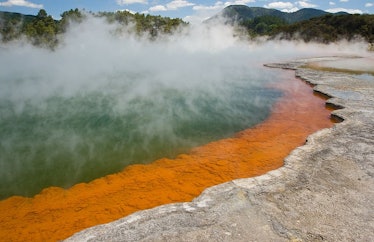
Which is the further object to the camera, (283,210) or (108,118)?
(108,118)

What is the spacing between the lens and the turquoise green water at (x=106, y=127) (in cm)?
557

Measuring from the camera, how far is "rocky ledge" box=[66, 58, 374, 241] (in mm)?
3051

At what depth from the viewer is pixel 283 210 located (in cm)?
340

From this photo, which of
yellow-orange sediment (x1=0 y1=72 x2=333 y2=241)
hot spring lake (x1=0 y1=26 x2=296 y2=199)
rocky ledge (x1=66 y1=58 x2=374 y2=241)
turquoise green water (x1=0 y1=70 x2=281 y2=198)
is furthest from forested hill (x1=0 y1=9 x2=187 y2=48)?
rocky ledge (x1=66 y1=58 x2=374 y2=241)

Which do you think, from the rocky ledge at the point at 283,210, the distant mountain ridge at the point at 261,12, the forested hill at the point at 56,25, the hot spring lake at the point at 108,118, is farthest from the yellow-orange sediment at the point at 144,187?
the distant mountain ridge at the point at 261,12

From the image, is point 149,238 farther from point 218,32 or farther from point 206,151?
point 218,32

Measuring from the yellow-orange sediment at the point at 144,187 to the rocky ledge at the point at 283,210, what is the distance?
0.70 m

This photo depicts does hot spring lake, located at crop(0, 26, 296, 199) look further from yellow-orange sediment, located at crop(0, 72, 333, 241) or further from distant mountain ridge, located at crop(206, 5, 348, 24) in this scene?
distant mountain ridge, located at crop(206, 5, 348, 24)

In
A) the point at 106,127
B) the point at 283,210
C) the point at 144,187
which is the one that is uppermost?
the point at 283,210

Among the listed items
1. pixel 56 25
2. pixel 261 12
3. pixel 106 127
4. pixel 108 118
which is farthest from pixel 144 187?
pixel 261 12

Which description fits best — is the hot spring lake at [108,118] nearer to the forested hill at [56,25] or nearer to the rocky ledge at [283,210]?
the rocky ledge at [283,210]

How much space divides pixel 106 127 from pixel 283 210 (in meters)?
5.28

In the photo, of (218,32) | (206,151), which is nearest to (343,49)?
(218,32)

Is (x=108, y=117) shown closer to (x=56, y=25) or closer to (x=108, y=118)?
(x=108, y=118)
